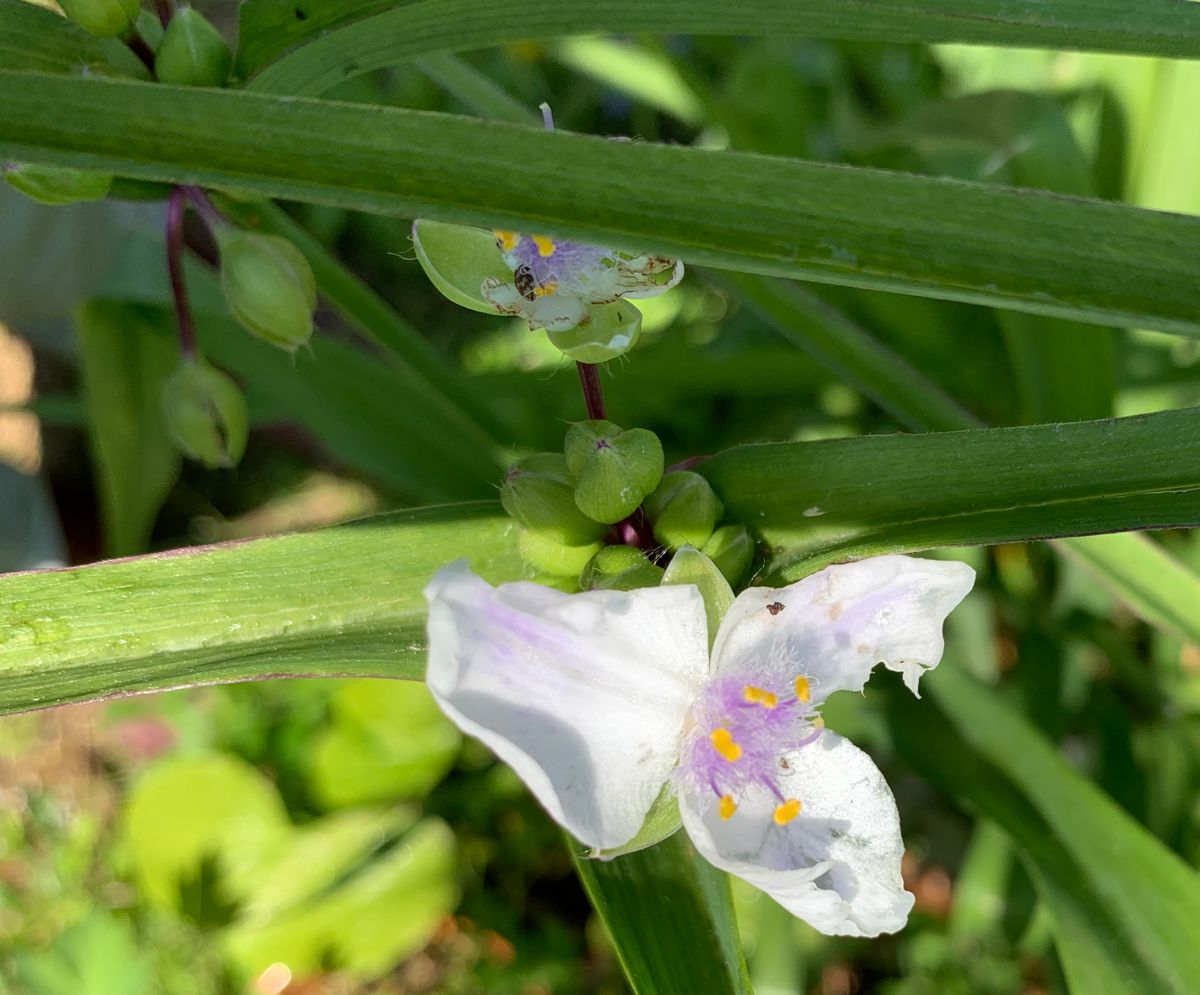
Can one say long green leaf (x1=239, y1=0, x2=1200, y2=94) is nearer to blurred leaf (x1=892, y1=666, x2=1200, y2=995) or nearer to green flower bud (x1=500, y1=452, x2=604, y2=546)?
green flower bud (x1=500, y1=452, x2=604, y2=546)

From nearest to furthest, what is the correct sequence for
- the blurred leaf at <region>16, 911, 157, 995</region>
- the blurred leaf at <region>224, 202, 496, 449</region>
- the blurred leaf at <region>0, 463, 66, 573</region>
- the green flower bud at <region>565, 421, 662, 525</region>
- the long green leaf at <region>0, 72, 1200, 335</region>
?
A: the long green leaf at <region>0, 72, 1200, 335</region>
the green flower bud at <region>565, 421, 662, 525</region>
the blurred leaf at <region>224, 202, 496, 449</region>
the blurred leaf at <region>16, 911, 157, 995</region>
the blurred leaf at <region>0, 463, 66, 573</region>

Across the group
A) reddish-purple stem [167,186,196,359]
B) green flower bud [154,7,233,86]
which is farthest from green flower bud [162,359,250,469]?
green flower bud [154,7,233,86]

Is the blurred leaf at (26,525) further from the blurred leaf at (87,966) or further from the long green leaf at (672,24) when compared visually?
the long green leaf at (672,24)

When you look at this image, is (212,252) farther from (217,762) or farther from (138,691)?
(138,691)

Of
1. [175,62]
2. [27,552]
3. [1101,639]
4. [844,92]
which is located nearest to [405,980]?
[27,552]

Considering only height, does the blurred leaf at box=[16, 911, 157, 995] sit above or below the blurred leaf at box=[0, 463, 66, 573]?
below

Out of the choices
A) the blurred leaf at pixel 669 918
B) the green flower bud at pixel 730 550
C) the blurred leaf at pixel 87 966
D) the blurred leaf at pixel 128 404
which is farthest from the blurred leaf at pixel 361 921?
the green flower bud at pixel 730 550

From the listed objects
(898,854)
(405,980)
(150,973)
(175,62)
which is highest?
(175,62)
